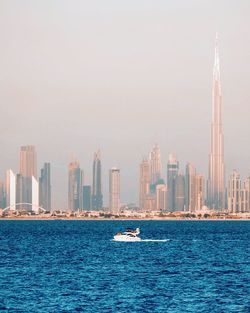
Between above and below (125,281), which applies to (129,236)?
above

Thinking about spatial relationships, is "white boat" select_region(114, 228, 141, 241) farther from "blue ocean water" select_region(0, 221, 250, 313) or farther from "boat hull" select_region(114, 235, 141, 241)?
"blue ocean water" select_region(0, 221, 250, 313)

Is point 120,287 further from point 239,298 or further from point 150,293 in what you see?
point 239,298

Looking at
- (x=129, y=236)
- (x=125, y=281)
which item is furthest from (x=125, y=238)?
(x=125, y=281)

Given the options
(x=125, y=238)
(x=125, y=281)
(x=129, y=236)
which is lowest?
(x=125, y=281)

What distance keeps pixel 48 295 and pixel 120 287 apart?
8529 mm

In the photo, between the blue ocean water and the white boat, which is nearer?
the blue ocean water

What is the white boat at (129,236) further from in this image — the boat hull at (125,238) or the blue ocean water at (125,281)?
the blue ocean water at (125,281)

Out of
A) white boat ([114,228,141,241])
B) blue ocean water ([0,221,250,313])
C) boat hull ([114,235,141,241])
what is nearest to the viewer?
blue ocean water ([0,221,250,313])

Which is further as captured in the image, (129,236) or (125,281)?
(129,236)

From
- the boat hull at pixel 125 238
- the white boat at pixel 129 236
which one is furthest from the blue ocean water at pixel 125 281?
the white boat at pixel 129 236

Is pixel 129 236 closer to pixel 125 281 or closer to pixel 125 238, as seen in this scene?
pixel 125 238

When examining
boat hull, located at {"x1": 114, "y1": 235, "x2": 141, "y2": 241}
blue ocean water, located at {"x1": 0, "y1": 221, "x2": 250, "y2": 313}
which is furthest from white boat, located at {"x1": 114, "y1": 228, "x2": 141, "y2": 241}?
blue ocean water, located at {"x1": 0, "y1": 221, "x2": 250, "y2": 313}

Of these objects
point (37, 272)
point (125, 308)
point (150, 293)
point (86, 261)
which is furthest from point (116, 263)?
point (125, 308)

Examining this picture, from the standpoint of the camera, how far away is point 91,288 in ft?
292
